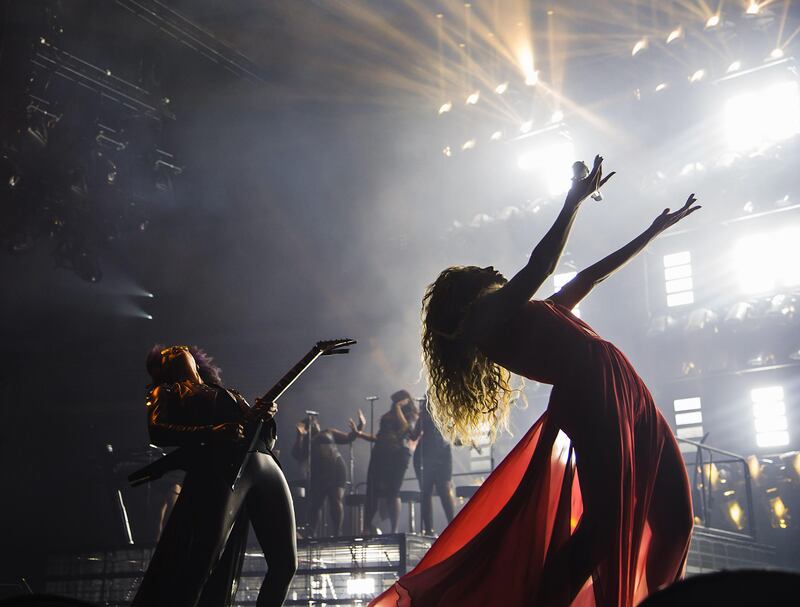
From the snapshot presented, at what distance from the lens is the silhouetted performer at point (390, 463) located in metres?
9.34

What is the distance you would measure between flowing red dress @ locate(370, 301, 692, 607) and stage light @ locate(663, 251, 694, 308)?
55.9ft

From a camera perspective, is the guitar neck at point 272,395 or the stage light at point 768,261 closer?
the guitar neck at point 272,395

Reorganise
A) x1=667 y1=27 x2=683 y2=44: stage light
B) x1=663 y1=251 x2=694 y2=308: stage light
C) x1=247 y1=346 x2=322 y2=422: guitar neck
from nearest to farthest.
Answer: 1. x1=247 y1=346 x2=322 y2=422: guitar neck
2. x1=667 y1=27 x2=683 y2=44: stage light
3. x1=663 y1=251 x2=694 y2=308: stage light

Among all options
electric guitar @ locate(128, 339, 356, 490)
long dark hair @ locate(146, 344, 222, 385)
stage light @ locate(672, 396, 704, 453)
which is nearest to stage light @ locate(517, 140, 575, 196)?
stage light @ locate(672, 396, 704, 453)

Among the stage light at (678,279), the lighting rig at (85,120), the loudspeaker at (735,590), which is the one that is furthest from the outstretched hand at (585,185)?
the stage light at (678,279)

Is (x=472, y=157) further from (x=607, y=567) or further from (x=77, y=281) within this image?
(x=607, y=567)

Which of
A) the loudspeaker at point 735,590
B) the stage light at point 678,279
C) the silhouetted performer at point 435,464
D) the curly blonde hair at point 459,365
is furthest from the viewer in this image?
the stage light at point 678,279

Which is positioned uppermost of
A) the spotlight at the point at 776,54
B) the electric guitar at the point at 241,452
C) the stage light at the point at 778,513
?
the spotlight at the point at 776,54

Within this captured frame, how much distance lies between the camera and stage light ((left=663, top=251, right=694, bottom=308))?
61.4 feet

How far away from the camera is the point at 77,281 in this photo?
14992 millimetres

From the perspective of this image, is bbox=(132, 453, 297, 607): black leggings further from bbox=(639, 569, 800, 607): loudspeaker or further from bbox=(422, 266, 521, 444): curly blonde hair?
bbox=(639, 569, 800, 607): loudspeaker

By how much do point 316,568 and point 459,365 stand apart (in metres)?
5.63

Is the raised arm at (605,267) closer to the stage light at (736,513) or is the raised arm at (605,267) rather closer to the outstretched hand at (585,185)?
the outstretched hand at (585,185)

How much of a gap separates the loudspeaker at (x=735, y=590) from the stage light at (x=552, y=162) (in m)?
17.9
